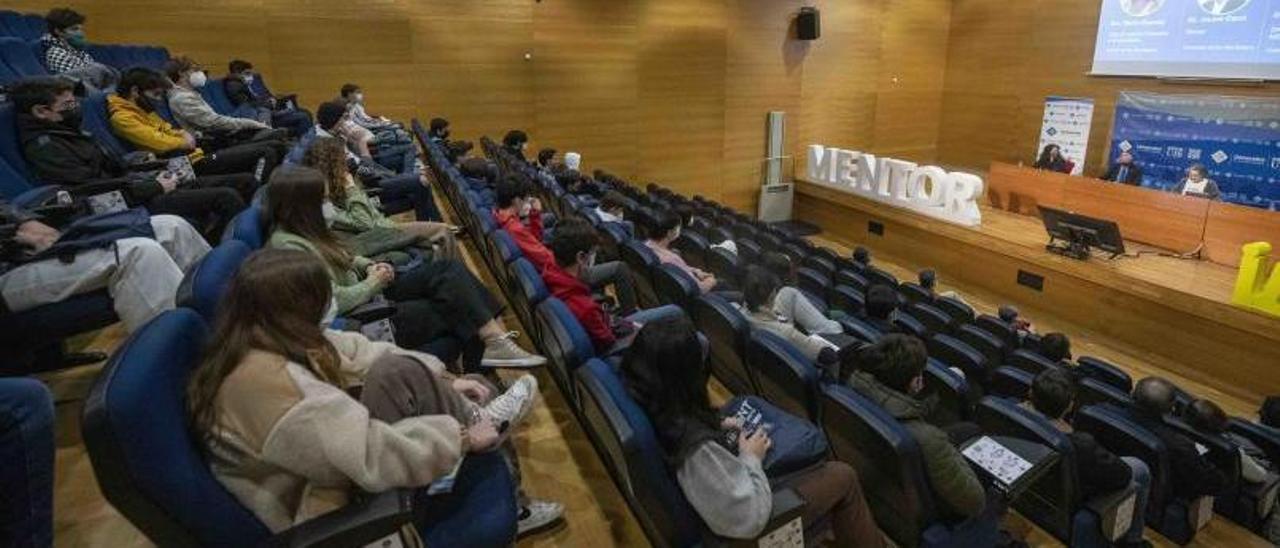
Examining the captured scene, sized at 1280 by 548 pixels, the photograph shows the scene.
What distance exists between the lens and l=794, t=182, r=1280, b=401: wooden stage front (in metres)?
3.66

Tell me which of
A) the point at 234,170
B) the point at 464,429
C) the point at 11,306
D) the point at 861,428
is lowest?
the point at 861,428

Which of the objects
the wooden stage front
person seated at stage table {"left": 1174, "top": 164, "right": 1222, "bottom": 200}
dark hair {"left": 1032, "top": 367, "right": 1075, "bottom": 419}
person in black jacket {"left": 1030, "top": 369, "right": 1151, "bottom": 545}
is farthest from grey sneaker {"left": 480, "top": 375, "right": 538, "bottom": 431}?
person seated at stage table {"left": 1174, "top": 164, "right": 1222, "bottom": 200}

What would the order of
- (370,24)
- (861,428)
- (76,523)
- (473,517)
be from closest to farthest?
(473,517) < (76,523) < (861,428) < (370,24)

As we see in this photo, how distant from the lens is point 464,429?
1.14 metres

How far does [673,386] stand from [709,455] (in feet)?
0.47

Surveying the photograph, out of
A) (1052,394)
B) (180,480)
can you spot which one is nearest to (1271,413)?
(1052,394)

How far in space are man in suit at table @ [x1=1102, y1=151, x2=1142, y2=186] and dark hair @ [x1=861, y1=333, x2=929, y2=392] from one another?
5.91m

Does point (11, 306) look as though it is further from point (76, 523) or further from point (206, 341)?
point (206, 341)

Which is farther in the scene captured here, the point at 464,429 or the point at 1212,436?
the point at 1212,436

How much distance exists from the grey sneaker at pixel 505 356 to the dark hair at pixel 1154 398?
1933 millimetres

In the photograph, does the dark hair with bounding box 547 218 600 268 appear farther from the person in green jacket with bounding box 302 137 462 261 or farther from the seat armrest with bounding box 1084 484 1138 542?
the seat armrest with bounding box 1084 484 1138 542

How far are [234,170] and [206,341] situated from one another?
1893 millimetres

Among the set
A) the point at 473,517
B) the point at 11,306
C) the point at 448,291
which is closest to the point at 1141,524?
the point at 473,517

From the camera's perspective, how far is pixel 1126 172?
617 cm
